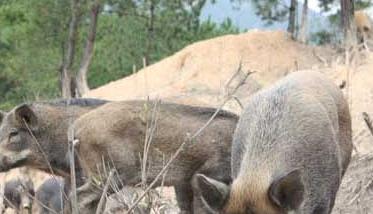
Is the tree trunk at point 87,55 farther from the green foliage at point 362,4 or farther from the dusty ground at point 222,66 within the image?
the green foliage at point 362,4

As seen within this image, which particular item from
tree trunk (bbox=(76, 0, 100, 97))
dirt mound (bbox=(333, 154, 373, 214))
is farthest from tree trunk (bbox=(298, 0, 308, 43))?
dirt mound (bbox=(333, 154, 373, 214))

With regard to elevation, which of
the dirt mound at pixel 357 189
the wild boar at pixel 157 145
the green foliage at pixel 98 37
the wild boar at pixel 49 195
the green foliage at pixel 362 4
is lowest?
the wild boar at pixel 49 195

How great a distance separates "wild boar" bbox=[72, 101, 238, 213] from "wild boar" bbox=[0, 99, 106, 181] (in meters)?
0.62

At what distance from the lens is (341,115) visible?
Result: 26.2 ft

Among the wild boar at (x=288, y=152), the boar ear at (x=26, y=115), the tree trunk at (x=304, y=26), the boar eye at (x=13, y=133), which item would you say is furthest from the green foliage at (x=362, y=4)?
the wild boar at (x=288, y=152)

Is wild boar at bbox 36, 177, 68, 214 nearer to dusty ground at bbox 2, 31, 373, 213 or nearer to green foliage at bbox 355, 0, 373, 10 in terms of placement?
dusty ground at bbox 2, 31, 373, 213

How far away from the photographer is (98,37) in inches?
1460

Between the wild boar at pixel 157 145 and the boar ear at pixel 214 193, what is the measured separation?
2.80 m

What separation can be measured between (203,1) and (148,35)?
7.26 feet

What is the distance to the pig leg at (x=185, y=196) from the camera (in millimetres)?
8875

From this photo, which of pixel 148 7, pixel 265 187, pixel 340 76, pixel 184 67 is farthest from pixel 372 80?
pixel 148 7

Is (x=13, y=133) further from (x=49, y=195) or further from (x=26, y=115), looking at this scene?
(x=49, y=195)

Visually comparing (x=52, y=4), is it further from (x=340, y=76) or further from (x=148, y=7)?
(x=340, y=76)

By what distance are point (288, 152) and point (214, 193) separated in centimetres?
120
